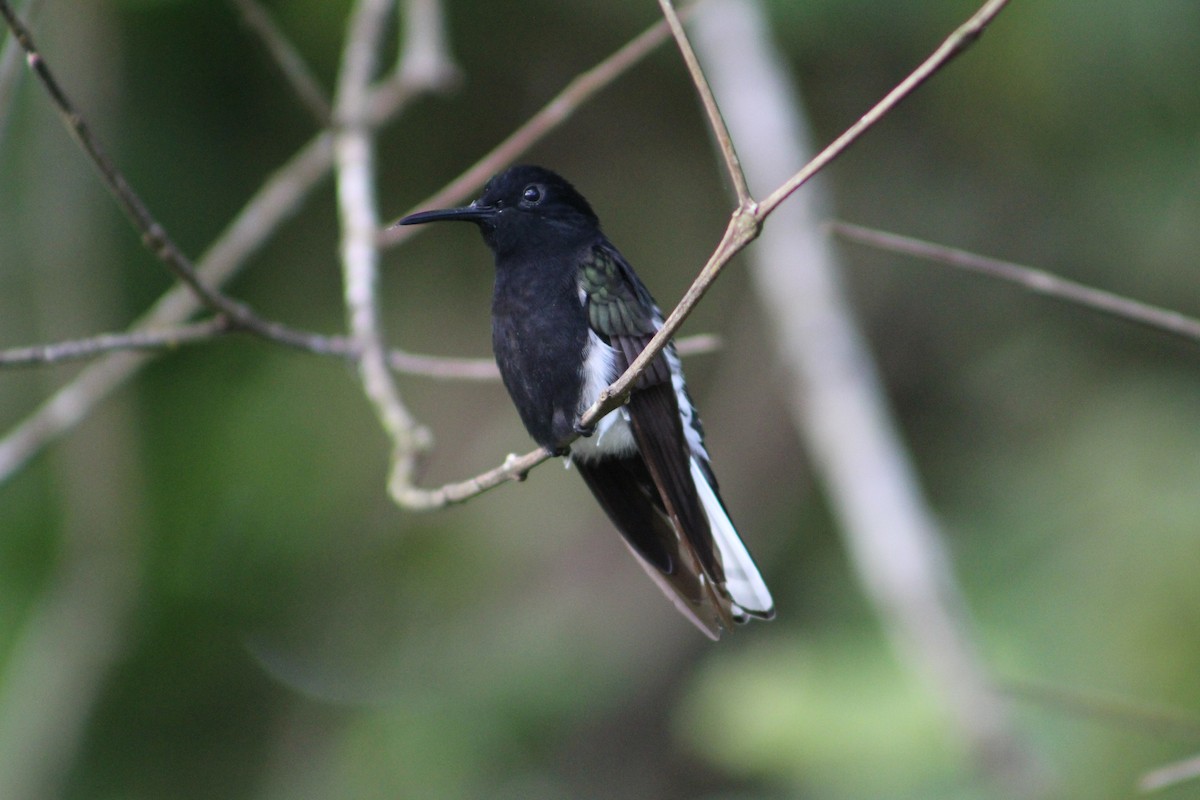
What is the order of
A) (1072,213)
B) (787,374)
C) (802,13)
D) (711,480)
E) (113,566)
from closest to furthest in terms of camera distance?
(711,480), (113,566), (787,374), (802,13), (1072,213)

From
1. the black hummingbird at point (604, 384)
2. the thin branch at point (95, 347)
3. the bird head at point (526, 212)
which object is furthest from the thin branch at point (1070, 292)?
the thin branch at point (95, 347)

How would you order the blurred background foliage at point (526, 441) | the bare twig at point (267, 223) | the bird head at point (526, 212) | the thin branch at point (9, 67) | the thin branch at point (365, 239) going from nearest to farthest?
the thin branch at point (9, 67) → the thin branch at point (365, 239) → the bird head at point (526, 212) → the bare twig at point (267, 223) → the blurred background foliage at point (526, 441)

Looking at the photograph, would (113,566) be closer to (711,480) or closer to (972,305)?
(711,480)

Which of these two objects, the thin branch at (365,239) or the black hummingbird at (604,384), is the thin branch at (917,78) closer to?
the black hummingbird at (604,384)

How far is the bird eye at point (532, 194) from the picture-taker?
123 inches

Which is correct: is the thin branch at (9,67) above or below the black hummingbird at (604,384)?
above

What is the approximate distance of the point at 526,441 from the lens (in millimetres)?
5871

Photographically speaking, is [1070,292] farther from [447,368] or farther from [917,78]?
[447,368]

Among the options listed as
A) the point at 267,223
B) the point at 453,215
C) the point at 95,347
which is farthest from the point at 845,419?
the point at 95,347

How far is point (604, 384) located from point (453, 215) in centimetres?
58

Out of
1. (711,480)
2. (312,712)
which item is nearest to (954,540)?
(711,480)

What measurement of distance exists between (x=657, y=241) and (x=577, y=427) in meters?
4.20

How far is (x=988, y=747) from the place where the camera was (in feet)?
10.8

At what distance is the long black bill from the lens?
2.79 m
